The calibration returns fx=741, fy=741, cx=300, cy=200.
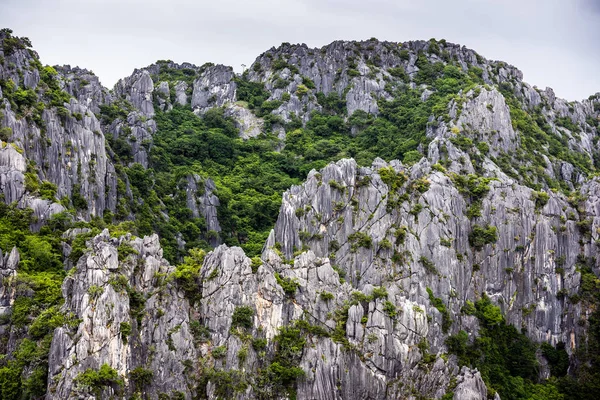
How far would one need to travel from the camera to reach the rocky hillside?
56.3 meters

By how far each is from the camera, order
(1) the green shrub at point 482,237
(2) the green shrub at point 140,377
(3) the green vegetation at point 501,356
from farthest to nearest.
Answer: (1) the green shrub at point 482,237 < (3) the green vegetation at point 501,356 < (2) the green shrub at point 140,377

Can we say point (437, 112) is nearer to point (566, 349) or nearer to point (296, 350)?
point (566, 349)

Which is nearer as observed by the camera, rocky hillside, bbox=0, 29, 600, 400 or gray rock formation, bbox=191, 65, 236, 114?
rocky hillside, bbox=0, 29, 600, 400

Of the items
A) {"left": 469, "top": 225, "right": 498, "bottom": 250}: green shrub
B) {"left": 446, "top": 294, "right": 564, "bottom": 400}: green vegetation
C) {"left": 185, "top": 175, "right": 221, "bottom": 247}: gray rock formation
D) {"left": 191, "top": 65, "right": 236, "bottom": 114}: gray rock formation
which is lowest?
{"left": 446, "top": 294, "right": 564, "bottom": 400}: green vegetation

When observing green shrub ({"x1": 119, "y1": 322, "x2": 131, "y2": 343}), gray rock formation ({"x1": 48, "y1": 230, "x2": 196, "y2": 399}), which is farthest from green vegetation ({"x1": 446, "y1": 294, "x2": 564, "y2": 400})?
green shrub ({"x1": 119, "y1": 322, "x2": 131, "y2": 343})

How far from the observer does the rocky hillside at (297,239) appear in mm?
56344

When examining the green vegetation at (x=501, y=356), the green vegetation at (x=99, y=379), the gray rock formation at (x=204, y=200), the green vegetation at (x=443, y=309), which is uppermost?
the gray rock formation at (x=204, y=200)

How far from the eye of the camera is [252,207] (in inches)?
3465

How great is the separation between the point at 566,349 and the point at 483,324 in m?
8.83

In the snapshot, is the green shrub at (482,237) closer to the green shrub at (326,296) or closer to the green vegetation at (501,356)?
the green vegetation at (501,356)

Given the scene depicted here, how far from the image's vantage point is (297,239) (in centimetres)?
7394

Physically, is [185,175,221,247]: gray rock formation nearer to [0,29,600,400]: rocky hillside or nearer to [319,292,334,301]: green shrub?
[0,29,600,400]: rocky hillside

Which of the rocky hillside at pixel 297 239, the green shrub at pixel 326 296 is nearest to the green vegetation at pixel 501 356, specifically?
the rocky hillside at pixel 297 239

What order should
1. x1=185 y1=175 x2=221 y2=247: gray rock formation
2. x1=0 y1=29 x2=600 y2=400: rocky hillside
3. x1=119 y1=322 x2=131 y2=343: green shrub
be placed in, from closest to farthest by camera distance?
1. x1=119 y1=322 x2=131 y2=343: green shrub
2. x1=0 y1=29 x2=600 y2=400: rocky hillside
3. x1=185 y1=175 x2=221 y2=247: gray rock formation
